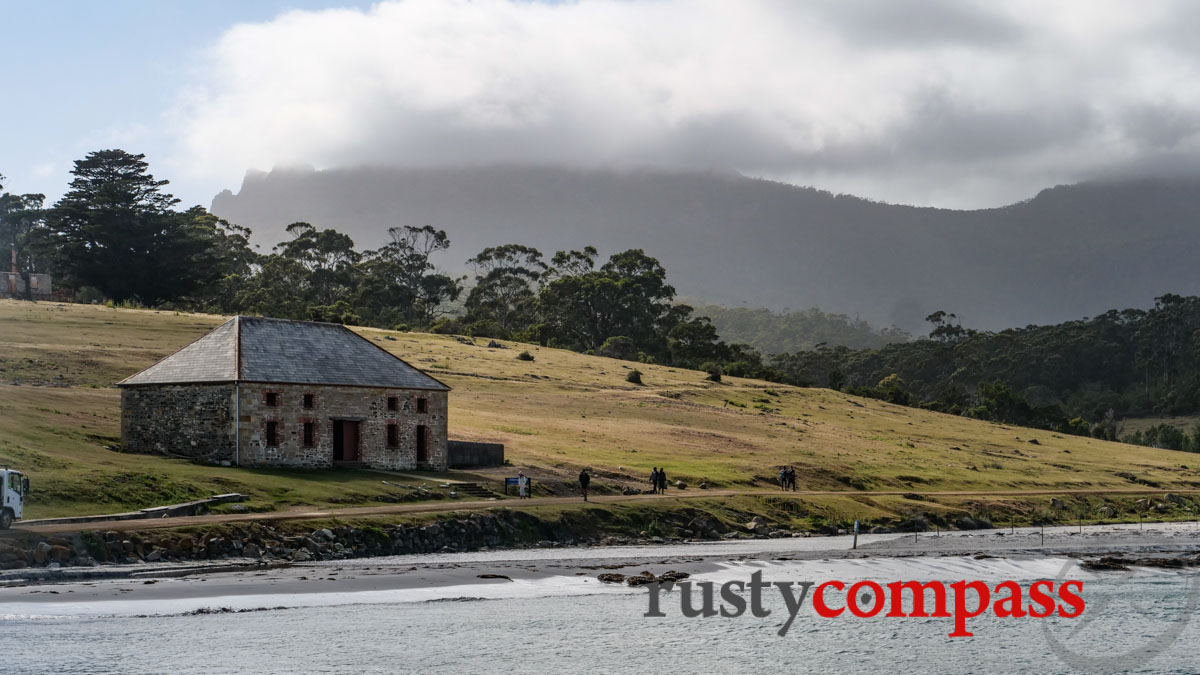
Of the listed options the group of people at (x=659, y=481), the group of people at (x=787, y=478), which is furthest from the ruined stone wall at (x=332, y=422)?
the group of people at (x=787, y=478)

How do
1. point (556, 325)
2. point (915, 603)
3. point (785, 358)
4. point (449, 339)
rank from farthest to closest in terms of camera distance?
point (785, 358) < point (556, 325) < point (449, 339) < point (915, 603)

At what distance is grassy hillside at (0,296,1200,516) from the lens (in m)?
46.9

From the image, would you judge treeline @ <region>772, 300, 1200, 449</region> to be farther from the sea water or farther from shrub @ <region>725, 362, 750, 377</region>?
the sea water

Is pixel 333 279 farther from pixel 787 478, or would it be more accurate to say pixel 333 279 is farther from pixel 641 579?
pixel 641 579

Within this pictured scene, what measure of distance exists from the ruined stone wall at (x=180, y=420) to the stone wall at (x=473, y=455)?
11.7 meters

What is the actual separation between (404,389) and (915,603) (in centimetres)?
2910

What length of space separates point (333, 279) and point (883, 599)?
131m

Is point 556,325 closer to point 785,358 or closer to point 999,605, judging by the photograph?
point 785,358

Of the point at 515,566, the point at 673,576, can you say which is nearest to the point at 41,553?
the point at 515,566

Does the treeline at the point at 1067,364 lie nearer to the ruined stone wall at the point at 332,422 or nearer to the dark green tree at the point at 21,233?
the dark green tree at the point at 21,233

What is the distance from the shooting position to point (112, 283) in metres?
110

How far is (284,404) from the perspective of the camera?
176ft

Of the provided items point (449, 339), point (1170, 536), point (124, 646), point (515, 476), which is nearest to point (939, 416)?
point (449, 339)

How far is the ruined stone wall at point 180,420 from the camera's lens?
52.5m
